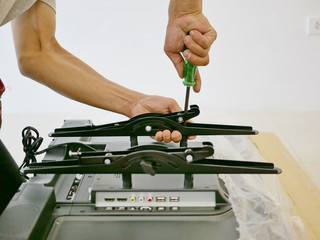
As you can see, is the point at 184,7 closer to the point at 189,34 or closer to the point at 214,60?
the point at 189,34

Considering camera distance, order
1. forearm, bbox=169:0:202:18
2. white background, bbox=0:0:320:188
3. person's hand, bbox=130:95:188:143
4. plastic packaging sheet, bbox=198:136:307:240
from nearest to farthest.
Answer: plastic packaging sheet, bbox=198:136:307:240 → forearm, bbox=169:0:202:18 → person's hand, bbox=130:95:188:143 → white background, bbox=0:0:320:188

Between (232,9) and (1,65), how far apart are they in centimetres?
129

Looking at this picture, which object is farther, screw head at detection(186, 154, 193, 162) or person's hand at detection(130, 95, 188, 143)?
person's hand at detection(130, 95, 188, 143)

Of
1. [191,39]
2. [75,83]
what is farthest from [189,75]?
[75,83]

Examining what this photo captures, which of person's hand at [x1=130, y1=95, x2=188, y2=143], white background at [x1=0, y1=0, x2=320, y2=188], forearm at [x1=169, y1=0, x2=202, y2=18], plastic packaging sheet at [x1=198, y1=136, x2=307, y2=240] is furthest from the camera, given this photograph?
white background at [x1=0, y1=0, x2=320, y2=188]

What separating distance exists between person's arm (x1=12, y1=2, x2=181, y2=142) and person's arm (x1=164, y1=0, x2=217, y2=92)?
0.20m

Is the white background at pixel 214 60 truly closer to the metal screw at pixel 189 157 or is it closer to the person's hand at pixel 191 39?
the person's hand at pixel 191 39

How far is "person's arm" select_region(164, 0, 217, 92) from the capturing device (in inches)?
30.0

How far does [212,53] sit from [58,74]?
1502 millimetres

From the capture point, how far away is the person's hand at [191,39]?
0.76 m

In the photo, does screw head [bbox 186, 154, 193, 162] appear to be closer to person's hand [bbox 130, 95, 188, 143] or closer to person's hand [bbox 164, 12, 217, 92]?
person's hand [bbox 164, 12, 217, 92]

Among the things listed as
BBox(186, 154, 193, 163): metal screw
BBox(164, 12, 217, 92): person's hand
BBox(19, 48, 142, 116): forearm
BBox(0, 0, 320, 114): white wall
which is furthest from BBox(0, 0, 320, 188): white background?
BBox(186, 154, 193, 163): metal screw

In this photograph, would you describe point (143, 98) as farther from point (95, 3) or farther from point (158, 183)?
point (95, 3)

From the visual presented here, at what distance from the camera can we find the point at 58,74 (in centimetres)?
110
